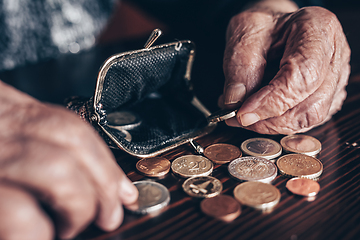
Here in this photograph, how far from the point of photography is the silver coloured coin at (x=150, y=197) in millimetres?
480

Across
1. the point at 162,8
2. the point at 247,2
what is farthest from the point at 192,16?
the point at 247,2

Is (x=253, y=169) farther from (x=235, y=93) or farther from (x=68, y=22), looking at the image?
(x=68, y=22)

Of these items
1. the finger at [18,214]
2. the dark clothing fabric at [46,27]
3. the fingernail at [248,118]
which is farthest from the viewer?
the dark clothing fabric at [46,27]

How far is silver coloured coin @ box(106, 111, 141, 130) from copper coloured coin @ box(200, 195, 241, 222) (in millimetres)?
286

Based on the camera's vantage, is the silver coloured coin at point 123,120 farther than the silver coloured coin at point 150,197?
Yes

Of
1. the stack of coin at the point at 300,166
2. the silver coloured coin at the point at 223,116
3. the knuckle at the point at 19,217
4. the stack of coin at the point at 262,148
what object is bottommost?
the stack of coin at the point at 262,148

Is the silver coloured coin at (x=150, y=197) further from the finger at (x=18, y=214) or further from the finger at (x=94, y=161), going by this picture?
the finger at (x=18, y=214)

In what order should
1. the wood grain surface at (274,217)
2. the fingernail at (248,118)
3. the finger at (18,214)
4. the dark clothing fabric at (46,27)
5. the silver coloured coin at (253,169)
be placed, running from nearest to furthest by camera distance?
the finger at (18,214) < the wood grain surface at (274,217) < the silver coloured coin at (253,169) < the fingernail at (248,118) < the dark clothing fabric at (46,27)

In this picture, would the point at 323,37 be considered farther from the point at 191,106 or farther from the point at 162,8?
the point at 162,8

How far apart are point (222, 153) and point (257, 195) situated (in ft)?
0.53

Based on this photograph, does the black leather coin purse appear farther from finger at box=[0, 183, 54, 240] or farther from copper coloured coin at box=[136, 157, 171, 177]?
finger at box=[0, 183, 54, 240]

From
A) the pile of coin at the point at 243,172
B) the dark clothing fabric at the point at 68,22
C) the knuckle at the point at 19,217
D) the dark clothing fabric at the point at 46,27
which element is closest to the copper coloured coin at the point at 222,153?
the pile of coin at the point at 243,172

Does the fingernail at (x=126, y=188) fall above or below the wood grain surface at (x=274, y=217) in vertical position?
above

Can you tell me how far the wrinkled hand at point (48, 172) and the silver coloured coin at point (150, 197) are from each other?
0.07 metres
